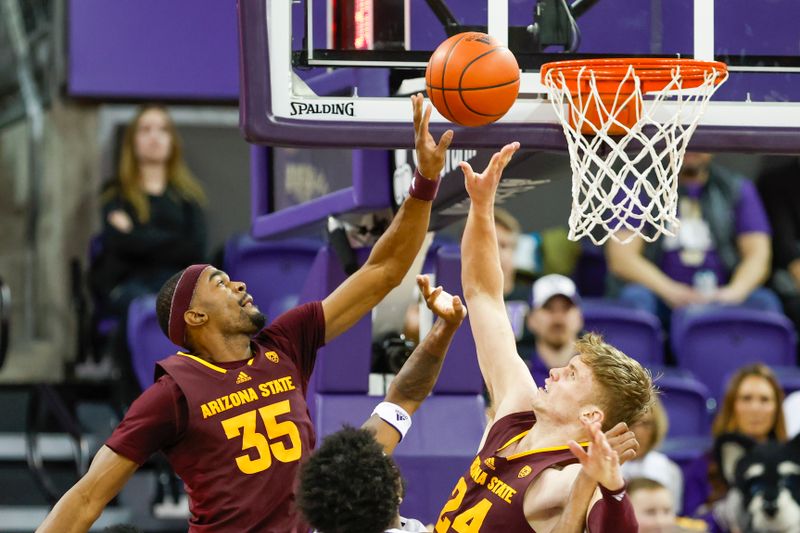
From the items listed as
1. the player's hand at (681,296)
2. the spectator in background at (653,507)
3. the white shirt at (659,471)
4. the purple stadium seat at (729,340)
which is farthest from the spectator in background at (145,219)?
the spectator in background at (653,507)

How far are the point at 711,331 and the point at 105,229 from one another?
10.9 ft

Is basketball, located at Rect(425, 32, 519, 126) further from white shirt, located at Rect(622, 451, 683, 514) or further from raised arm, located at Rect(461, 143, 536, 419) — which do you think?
white shirt, located at Rect(622, 451, 683, 514)

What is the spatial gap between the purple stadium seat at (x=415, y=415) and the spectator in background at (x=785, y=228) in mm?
3314

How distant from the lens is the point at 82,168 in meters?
9.09

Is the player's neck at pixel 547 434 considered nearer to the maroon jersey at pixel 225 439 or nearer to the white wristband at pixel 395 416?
the white wristband at pixel 395 416

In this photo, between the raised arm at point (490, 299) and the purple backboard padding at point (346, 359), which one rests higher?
the raised arm at point (490, 299)

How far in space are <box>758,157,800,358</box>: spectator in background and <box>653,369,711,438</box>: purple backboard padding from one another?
99 centimetres


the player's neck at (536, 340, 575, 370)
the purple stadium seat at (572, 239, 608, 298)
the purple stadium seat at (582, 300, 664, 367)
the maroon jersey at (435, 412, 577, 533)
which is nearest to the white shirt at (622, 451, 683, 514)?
the player's neck at (536, 340, 575, 370)

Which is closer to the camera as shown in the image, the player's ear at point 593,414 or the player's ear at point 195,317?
the player's ear at point 593,414

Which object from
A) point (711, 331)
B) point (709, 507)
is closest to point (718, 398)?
point (711, 331)

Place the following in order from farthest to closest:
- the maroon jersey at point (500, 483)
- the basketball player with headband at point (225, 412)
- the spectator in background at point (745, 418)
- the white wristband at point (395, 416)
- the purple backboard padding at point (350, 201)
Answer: the spectator in background at point (745, 418), the purple backboard padding at point (350, 201), the white wristband at point (395, 416), the basketball player with headband at point (225, 412), the maroon jersey at point (500, 483)

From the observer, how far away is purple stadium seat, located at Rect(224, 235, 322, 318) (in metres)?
8.75

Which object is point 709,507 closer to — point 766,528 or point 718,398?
point 766,528

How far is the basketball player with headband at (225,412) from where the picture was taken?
4.09 meters
